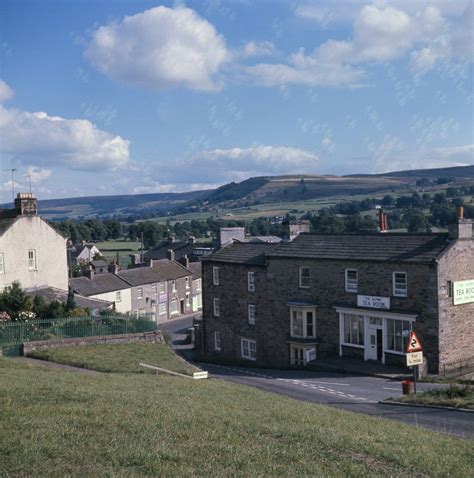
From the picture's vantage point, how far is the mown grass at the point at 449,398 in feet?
73.5

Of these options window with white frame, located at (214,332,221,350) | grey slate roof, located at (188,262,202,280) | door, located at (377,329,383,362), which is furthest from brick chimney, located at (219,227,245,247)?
grey slate roof, located at (188,262,202,280)

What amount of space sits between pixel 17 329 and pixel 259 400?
13.9m

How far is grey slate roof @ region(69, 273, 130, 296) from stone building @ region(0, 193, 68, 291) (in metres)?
17.1

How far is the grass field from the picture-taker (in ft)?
31.8

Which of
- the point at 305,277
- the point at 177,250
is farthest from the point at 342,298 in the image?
the point at 177,250

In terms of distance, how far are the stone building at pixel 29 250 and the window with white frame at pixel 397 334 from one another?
21918 mm

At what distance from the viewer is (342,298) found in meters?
38.7

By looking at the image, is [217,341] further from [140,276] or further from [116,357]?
[140,276]

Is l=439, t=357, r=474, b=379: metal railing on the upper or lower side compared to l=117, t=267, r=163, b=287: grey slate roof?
lower

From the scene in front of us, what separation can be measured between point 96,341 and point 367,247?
17.4 metres

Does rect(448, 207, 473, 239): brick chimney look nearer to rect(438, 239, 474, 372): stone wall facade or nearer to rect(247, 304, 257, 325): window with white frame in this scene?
rect(438, 239, 474, 372): stone wall facade

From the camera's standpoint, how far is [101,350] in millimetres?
28953

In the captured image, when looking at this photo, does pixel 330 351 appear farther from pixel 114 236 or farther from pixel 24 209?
pixel 114 236

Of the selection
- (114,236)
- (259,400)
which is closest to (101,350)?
(259,400)
